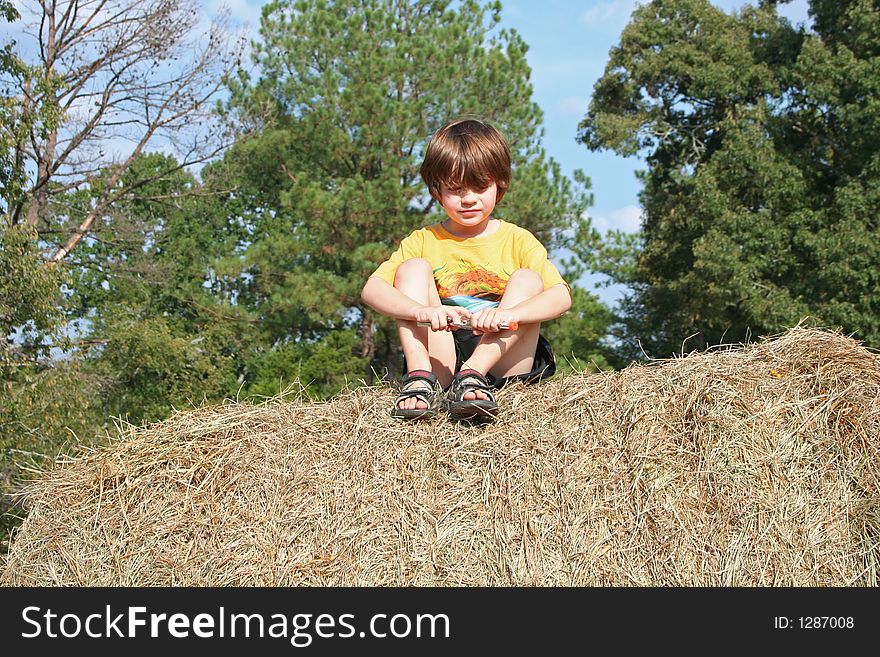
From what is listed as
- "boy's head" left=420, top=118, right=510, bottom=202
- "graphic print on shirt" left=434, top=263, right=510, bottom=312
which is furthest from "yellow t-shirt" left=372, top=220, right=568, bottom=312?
"boy's head" left=420, top=118, right=510, bottom=202

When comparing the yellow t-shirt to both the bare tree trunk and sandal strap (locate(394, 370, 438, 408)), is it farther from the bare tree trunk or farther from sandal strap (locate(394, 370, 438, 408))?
the bare tree trunk

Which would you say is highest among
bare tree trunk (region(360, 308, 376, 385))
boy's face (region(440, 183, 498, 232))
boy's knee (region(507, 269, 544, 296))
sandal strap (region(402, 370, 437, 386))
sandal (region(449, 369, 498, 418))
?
bare tree trunk (region(360, 308, 376, 385))

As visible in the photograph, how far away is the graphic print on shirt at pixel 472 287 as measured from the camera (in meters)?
3.72

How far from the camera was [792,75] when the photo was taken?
60.4ft

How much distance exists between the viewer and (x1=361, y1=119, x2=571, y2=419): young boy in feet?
10.9

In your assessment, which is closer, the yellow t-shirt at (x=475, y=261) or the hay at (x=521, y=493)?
the hay at (x=521, y=493)

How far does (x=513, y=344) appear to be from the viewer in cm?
357

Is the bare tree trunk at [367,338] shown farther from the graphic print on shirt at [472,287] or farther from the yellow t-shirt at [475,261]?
the graphic print on shirt at [472,287]

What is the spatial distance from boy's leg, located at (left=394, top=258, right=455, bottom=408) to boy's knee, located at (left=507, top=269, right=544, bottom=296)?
0.32 meters

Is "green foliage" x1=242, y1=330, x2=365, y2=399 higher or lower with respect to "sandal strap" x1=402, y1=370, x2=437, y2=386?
higher

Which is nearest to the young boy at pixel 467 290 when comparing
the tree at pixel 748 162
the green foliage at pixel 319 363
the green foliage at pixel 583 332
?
the tree at pixel 748 162

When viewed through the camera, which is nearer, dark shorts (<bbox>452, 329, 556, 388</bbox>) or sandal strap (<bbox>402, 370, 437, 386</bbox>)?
sandal strap (<bbox>402, 370, 437, 386</bbox>)

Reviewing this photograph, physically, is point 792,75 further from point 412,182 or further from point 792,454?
point 792,454

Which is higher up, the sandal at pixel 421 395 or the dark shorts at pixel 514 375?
the dark shorts at pixel 514 375
